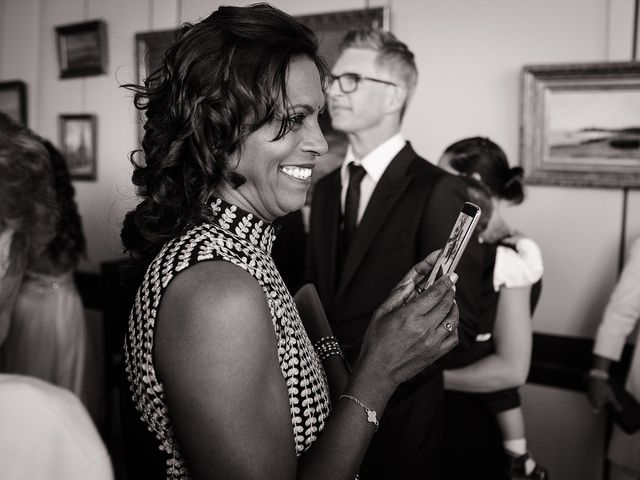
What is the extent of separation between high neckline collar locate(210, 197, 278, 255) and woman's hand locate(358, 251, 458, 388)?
295 mm

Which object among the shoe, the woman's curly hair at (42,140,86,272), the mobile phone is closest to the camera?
the mobile phone

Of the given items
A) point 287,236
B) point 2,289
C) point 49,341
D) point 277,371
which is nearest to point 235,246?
point 277,371

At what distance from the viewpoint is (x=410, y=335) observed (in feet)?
4.00

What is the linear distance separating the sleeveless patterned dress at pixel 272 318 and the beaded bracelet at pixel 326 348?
261 mm

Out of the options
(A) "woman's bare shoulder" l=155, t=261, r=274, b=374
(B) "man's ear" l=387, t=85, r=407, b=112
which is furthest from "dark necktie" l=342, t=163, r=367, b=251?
(A) "woman's bare shoulder" l=155, t=261, r=274, b=374

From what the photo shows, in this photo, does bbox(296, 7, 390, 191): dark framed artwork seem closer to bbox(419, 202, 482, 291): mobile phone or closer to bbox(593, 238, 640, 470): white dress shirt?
bbox(593, 238, 640, 470): white dress shirt

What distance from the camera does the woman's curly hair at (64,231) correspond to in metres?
2.97

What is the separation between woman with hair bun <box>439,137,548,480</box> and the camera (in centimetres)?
242

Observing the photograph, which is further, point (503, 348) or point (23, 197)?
point (503, 348)

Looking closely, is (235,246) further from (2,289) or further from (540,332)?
(540,332)

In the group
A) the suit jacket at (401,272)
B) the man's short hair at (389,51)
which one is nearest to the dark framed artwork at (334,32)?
the man's short hair at (389,51)

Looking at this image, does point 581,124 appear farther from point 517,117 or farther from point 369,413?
point 369,413

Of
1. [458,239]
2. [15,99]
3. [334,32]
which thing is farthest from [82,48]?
[458,239]

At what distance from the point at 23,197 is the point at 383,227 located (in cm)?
133
